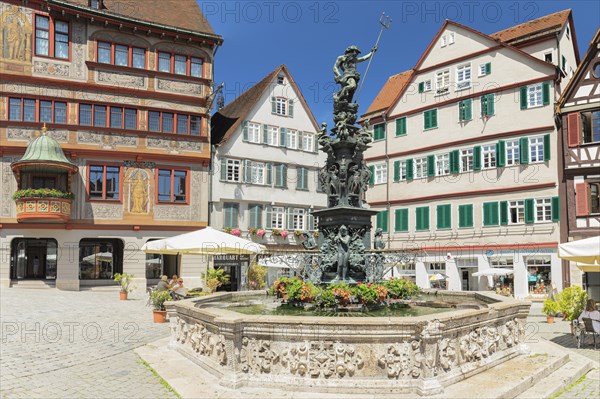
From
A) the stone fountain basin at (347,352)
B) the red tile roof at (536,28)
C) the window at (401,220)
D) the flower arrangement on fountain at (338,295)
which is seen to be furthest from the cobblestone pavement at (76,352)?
the red tile roof at (536,28)

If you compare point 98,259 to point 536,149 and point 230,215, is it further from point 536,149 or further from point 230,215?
point 536,149

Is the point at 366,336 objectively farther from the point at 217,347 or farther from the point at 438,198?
the point at 438,198

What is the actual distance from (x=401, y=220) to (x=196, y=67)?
Result: 15.6 m

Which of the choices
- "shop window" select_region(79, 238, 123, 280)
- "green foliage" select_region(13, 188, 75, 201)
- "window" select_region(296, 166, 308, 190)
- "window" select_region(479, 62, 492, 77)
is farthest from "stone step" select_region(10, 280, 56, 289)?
"window" select_region(479, 62, 492, 77)

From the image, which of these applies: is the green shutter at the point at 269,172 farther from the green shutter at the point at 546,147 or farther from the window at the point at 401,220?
the green shutter at the point at 546,147

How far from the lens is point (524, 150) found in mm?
29516

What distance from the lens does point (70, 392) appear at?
25.2ft

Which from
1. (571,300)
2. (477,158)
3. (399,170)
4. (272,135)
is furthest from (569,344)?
(272,135)

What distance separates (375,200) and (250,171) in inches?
343

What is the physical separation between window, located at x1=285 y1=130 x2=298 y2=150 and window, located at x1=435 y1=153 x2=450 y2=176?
30.0 ft

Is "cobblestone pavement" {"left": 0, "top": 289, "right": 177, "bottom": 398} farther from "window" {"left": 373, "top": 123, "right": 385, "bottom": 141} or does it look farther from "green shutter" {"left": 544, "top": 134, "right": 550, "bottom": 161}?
"window" {"left": 373, "top": 123, "right": 385, "bottom": 141}

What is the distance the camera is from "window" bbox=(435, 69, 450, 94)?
3388cm

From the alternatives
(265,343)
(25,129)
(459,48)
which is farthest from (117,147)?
(265,343)

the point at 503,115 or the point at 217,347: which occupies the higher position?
the point at 503,115
